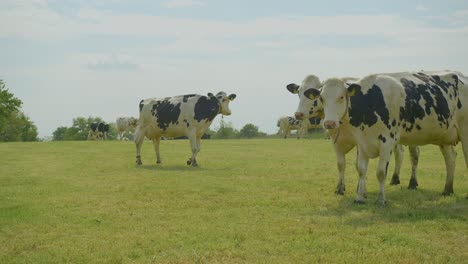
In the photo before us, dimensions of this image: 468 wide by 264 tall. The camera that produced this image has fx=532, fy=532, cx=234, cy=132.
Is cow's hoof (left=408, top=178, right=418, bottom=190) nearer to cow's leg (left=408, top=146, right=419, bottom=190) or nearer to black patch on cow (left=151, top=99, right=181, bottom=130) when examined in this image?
cow's leg (left=408, top=146, right=419, bottom=190)

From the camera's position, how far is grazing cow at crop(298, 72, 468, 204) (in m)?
11.8

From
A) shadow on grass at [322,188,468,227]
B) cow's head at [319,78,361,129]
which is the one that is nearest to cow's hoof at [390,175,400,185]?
shadow on grass at [322,188,468,227]

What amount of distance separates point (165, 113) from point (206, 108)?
6.09 feet

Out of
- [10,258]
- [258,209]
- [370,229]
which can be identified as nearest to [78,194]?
[258,209]

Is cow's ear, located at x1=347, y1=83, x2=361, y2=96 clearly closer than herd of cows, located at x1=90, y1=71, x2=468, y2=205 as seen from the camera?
Yes

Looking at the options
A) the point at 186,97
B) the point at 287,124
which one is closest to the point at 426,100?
the point at 186,97

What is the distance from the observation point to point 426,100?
40.9 ft

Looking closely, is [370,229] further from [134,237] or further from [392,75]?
[392,75]

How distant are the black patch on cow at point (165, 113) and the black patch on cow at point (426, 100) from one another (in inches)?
488

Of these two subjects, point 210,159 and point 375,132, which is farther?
Answer: point 210,159

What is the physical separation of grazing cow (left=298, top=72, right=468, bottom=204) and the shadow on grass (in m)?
0.55

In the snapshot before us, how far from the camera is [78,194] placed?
14.0 metres

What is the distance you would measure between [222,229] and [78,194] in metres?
6.09

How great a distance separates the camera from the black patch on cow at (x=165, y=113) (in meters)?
23.2
